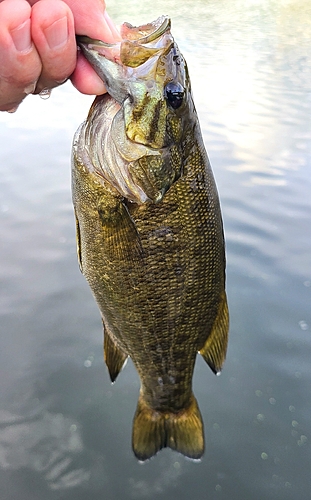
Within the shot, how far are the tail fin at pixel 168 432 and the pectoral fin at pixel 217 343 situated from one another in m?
0.37

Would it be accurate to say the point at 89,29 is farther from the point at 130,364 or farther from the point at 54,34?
the point at 130,364

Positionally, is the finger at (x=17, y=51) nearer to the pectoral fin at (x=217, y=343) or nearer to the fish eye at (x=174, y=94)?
the fish eye at (x=174, y=94)

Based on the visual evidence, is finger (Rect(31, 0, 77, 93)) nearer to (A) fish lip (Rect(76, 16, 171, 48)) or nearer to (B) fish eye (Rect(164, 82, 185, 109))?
(A) fish lip (Rect(76, 16, 171, 48))

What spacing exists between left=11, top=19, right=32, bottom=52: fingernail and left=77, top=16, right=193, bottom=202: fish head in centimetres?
17

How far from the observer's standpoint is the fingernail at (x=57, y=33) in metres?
1.28

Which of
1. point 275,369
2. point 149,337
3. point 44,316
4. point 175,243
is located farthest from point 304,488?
point 44,316

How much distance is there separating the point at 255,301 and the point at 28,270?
7.06 feet

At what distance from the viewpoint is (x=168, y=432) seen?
2.25m

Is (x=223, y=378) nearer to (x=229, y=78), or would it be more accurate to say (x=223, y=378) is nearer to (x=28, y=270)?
(x=28, y=270)

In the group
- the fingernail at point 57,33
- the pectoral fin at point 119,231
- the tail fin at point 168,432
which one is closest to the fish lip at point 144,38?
the fingernail at point 57,33

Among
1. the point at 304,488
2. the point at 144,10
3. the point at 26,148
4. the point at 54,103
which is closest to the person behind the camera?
the point at 304,488

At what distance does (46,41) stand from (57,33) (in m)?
0.04

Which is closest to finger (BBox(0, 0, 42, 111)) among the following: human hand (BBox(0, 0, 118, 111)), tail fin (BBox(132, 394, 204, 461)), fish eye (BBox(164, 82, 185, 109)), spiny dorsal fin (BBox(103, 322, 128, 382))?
human hand (BBox(0, 0, 118, 111))

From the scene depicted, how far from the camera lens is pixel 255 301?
13.9 feet
